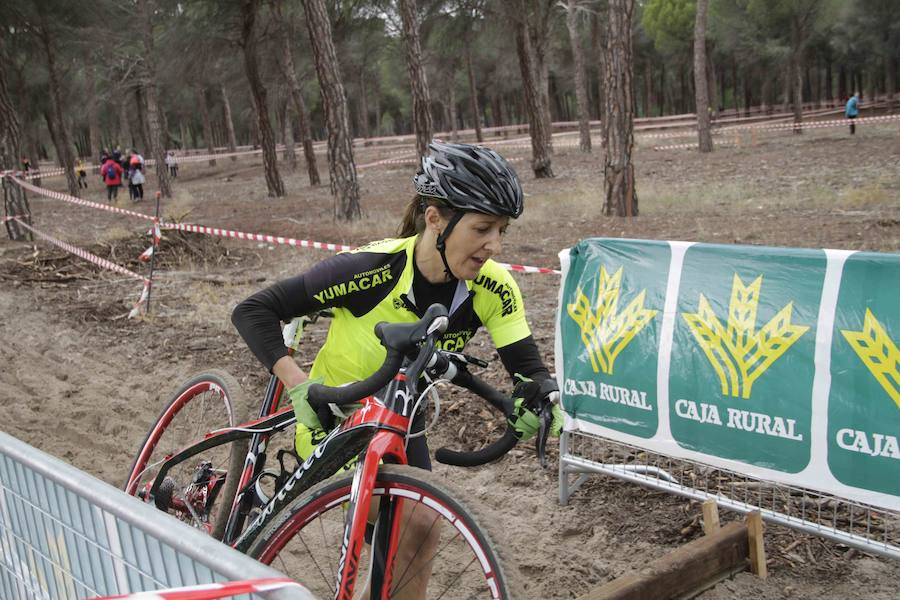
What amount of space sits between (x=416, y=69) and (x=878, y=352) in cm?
1674

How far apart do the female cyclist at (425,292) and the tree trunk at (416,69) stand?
15.8 m

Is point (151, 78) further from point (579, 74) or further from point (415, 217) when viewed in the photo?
point (415, 217)

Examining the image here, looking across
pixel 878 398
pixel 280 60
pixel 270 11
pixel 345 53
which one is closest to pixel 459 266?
pixel 878 398

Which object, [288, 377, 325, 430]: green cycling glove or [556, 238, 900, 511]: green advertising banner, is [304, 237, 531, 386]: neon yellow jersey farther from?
[556, 238, 900, 511]: green advertising banner

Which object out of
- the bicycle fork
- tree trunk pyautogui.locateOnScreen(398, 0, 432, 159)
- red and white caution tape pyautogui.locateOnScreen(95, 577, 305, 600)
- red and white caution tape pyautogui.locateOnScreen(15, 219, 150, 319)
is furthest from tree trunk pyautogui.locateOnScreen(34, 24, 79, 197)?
red and white caution tape pyautogui.locateOnScreen(95, 577, 305, 600)

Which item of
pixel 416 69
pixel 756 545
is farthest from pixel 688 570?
pixel 416 69

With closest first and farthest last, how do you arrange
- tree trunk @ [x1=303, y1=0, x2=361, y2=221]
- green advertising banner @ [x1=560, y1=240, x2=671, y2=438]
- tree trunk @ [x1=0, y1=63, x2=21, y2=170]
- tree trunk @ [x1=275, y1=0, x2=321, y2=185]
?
green advertising banner @ [x1=560, y1=240, x2=671, y2=438] < tree trunk @ [x1=303, y1=0, x2=361, y2=221] < tree trunk @ [x1=0, y1=63, x2=21, y2=170] < tree trunk @ [x1=275, y1=0, x2=321, y2=185]

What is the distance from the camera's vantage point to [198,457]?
163 inches

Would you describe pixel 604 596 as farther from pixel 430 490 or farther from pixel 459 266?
pixel 459 266

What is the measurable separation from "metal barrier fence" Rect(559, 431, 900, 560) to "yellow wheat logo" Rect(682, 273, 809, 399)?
0.57 meters

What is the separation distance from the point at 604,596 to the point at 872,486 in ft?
4.32

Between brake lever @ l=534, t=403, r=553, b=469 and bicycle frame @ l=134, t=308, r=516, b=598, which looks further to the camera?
brake lever @ l=534, t=403, r=553, b=469

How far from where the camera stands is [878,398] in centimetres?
347

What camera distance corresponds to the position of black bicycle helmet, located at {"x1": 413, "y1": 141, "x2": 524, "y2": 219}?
8.68 feet
